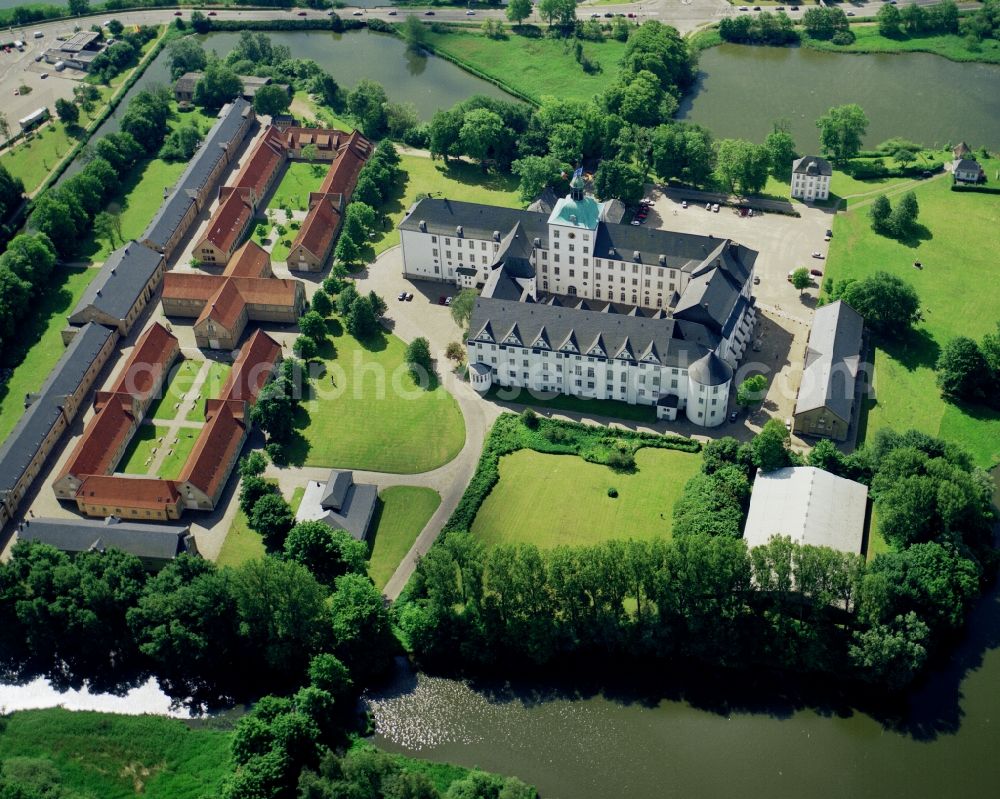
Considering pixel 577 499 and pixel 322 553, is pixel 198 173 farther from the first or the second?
pixel 577 499

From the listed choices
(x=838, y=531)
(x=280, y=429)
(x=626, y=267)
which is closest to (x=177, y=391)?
(x=280, y=429)

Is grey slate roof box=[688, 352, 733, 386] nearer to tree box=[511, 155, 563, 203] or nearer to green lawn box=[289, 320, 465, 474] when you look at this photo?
green lawn box=[289, 320, 465, 474]

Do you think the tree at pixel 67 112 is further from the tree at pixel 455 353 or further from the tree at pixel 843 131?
the tree at pixel 843 131

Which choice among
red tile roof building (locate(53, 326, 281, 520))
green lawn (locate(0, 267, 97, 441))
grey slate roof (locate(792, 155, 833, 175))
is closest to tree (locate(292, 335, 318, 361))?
red tile roof building (locate(53, 326, 281, 520))

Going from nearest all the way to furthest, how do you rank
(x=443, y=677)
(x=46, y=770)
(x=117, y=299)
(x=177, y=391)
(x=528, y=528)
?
(x=46, y=770), (x=443, y=677), (x=528, y=528), (x=177, y=391), (x=117, y=299)

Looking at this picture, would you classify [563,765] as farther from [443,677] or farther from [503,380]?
[503,380]

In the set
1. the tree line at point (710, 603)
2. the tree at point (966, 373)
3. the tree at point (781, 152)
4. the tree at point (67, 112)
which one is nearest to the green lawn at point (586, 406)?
the tree line at point (710, 603)
